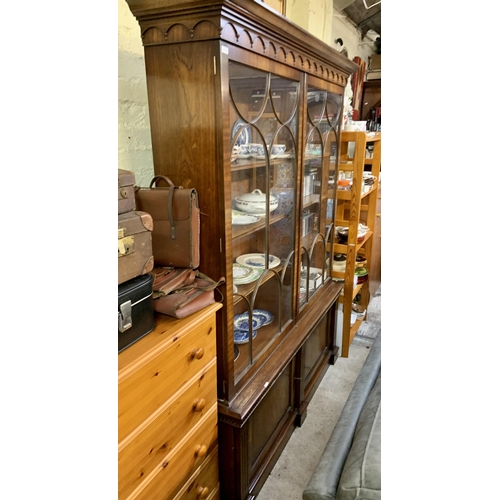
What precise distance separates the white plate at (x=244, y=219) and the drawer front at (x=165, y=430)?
0.47m

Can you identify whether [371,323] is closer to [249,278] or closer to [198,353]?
[249,278]

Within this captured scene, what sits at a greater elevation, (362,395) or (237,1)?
(237,1)

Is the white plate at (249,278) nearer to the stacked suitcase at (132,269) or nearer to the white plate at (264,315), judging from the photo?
the white plate at (264,315)

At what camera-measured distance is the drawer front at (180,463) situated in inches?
37.3

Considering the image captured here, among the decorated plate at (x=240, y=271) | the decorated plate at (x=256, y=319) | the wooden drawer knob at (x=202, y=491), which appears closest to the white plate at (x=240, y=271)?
the decorated plate at (x=240, y=271)

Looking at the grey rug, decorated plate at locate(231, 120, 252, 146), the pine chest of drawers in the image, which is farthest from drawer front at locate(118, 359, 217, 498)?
the grey rug

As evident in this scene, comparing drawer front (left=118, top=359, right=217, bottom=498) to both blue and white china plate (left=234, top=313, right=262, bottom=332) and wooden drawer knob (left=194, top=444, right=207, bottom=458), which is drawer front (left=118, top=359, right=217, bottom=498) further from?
blue and white china plate (left=234, top=313, right=262, bottom=332)

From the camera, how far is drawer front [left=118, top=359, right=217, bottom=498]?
0.86 m
